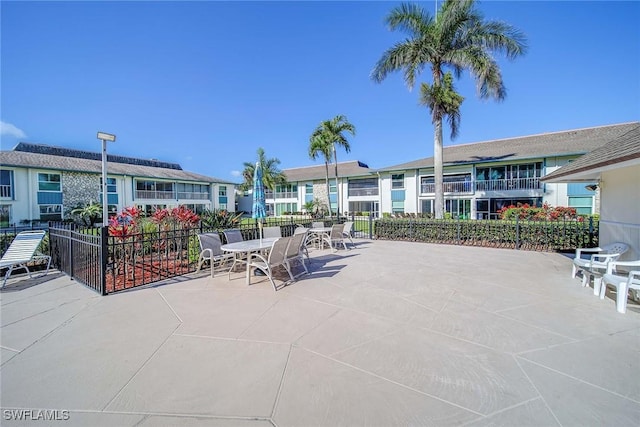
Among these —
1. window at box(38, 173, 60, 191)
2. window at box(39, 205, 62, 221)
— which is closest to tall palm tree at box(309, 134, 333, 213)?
window at box(38, 173, 60, 191)

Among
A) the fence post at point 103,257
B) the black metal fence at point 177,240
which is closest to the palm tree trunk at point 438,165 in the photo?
the black metal fence at point 177,240

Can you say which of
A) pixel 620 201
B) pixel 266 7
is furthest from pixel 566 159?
pixel 266 7

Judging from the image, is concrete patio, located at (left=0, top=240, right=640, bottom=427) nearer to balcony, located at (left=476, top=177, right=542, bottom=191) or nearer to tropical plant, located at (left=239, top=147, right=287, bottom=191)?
balcony, located at (left=476, top=177, right=542, bottom=191)

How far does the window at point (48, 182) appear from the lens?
2353 cm

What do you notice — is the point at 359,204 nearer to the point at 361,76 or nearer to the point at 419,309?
the point at 361,76

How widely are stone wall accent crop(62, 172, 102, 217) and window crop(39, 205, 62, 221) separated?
41cm

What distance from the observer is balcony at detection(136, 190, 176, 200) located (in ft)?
101

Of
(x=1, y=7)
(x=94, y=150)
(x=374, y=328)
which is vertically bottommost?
(x=374, y=328)

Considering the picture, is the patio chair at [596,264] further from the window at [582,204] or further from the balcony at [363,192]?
the balcony at [363,192]

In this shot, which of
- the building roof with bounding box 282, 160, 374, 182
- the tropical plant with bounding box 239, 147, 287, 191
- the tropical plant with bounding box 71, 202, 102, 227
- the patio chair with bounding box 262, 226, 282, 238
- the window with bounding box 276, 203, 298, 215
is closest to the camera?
the patio chair with bounding box 262, 226, 282, 238

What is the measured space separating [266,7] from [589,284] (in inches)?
524

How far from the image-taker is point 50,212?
24.3 meters

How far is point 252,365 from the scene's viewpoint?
2697mm

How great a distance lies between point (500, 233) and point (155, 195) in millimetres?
34456
